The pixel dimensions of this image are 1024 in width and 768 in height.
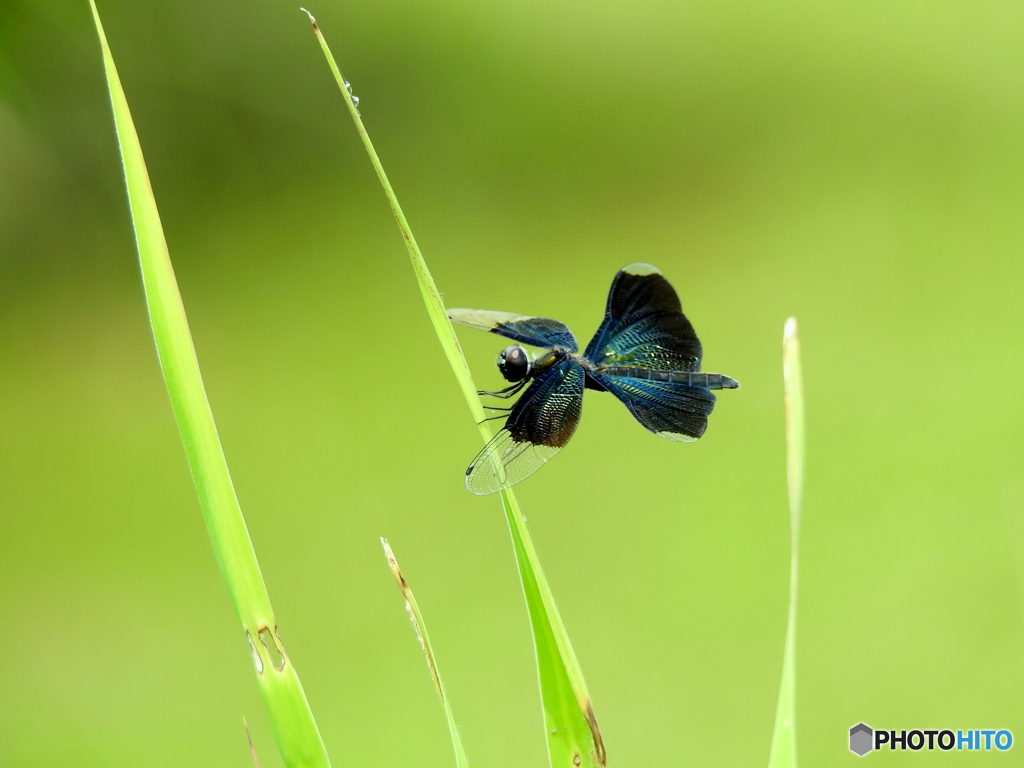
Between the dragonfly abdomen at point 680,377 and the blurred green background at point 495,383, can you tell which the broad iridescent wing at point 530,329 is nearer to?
the dragonfly abdomen at point 680,377

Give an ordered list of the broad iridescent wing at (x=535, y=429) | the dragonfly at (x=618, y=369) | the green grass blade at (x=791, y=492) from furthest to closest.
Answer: the dragonfly at (x=618, y=369)
the broad iridescent wing at (x=535, y=429)
the green grass blade at (x=791, y=492)

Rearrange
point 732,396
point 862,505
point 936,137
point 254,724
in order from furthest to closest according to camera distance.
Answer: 1. point 936,137
2. point 732,396
3. point 862,505
4. point 254,724

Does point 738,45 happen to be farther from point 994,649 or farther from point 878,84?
point 994,649

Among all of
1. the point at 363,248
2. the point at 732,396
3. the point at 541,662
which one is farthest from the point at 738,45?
the point at 541,662

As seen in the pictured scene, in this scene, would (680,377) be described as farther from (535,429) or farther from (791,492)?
(791,492)

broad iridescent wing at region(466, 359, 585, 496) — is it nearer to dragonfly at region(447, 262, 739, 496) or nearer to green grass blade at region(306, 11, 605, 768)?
dragonfly at region(447, 262, 739, 496)

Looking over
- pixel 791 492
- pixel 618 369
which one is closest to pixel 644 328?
pixel 618 369

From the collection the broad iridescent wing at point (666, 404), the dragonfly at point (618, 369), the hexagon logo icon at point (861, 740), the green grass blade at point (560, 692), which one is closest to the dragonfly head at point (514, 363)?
the dragonfly at point (618, 369)
